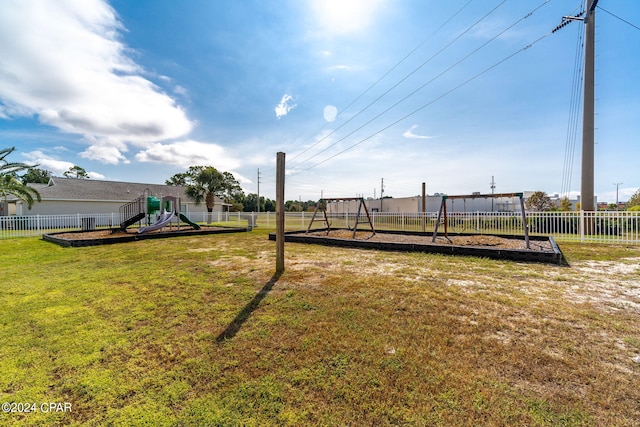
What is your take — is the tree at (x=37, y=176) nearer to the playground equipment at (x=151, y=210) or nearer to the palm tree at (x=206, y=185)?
the palm tree at (x=206, y=185)

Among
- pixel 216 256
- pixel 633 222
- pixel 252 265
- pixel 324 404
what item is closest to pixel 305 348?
pixel 324 404

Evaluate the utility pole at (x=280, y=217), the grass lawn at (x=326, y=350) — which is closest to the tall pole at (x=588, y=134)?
the grass lawn at (x=326, y=350)

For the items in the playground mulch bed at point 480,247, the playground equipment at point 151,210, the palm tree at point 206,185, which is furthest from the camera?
the palm tree at point 206,185

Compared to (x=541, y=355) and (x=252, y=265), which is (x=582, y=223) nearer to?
(x=541, y=355)

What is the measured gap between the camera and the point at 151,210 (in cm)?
1266

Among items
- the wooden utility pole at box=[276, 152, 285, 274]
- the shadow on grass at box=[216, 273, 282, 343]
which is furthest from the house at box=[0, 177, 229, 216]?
the shadow on grass at box=[216, 273, 282, 343]

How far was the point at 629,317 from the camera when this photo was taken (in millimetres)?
2838

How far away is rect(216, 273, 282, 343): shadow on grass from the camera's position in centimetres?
256

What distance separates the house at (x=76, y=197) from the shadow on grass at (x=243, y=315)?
693 inches

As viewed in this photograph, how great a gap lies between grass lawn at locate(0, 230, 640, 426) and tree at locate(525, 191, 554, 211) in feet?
78.9

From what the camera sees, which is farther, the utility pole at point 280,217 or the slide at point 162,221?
the slide at point 162,221

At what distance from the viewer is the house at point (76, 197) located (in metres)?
20.5

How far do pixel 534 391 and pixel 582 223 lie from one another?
33.9 feet

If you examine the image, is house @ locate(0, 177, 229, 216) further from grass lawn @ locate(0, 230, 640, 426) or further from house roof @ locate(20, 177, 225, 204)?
grass lawn @ locate(0, 230, 640, 426)
